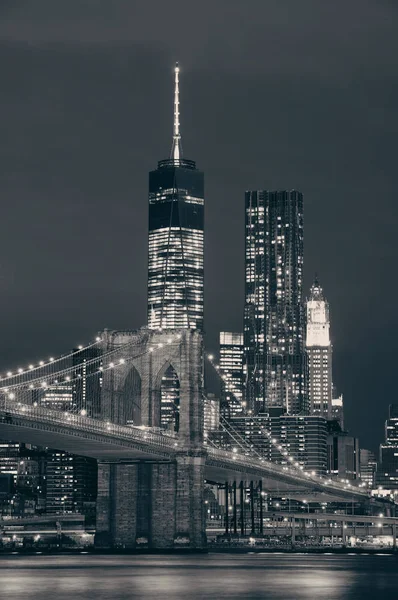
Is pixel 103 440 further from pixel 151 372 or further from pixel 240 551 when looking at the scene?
pixel 240 551

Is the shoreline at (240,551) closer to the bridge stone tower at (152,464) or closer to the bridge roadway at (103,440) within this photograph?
the bridge stone tower at (152,464)

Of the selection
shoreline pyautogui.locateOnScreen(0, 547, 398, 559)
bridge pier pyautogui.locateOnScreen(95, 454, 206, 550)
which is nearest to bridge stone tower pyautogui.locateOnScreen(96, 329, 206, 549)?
bridge pier pyautogui.locateOnScreen(95, 454, 206, 550)

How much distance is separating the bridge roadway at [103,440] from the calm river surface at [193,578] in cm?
660

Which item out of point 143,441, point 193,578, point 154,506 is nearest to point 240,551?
point 154,506

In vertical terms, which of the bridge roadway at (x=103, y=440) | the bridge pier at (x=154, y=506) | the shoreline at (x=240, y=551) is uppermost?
the bridge roadway at (x=103, y=440)

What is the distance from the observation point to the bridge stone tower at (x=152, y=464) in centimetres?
11388

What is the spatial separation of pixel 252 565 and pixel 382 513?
94270 mm

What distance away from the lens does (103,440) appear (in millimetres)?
107188

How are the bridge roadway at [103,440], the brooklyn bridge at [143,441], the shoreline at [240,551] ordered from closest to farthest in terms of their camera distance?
the bridge roadway at [103,440]
the brooklyn bridge at [143,441]
the shoreline at [240,551]

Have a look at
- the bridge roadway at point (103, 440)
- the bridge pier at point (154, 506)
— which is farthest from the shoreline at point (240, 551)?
the bridge roadway at point (103, 440)

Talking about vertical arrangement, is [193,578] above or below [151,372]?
below

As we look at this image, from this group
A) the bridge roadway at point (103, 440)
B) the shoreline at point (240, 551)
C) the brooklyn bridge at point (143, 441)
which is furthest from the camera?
the shoreline at point (240, 551)

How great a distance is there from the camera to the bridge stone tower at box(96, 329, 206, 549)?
114 m

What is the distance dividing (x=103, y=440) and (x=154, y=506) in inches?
349
